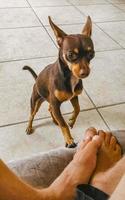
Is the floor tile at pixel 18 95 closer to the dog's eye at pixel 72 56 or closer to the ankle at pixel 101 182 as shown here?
the dog's eye at pixel 72 56

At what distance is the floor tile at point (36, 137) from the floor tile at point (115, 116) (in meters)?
0.04

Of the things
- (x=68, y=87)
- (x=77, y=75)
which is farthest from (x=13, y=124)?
(x=77, y=75)

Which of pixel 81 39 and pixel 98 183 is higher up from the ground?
pixel 81 39

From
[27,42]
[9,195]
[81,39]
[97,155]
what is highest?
[81,39]

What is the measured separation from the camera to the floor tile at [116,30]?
2.24m

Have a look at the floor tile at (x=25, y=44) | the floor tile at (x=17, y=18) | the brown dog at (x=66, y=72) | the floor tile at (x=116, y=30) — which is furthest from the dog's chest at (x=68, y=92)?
the floor tile at (x=17, y=18)

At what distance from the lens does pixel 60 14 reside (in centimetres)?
257

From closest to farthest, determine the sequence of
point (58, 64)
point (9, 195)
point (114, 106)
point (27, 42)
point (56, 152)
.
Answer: point (9, 195)
point (56, 152)
point (58, 64)
point (114, 106)
point (27, 42)

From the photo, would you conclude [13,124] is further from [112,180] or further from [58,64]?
[112,180]

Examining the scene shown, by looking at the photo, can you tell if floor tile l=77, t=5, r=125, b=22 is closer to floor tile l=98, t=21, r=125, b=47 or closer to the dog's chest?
floor tile l=98, t=21, r=125, b=47

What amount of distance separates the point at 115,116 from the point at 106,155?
1.89ft

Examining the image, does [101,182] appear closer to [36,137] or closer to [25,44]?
[36,137]

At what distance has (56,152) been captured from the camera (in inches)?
38.5

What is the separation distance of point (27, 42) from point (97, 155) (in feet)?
4.38
